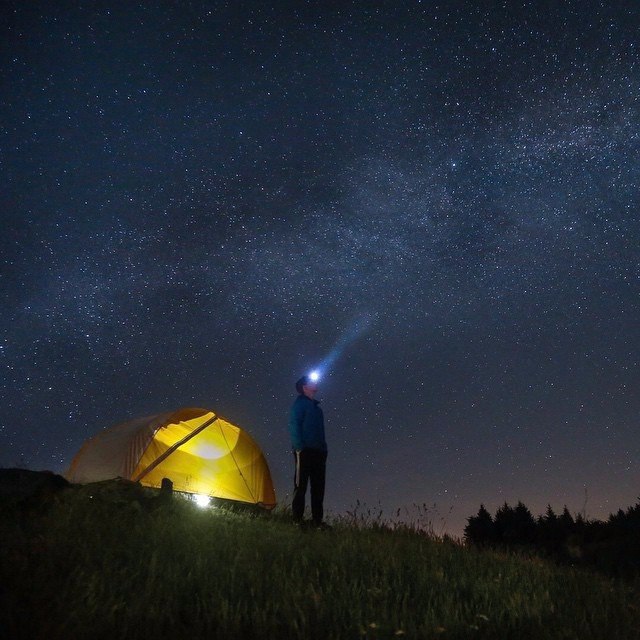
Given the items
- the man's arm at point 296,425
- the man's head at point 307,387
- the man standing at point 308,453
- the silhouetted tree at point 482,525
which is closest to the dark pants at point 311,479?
the man standing at point 308,453

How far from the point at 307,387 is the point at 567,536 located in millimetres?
21447

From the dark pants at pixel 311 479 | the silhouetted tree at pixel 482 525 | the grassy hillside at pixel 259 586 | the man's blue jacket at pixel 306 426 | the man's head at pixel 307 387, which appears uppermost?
the silhouetted tree at pixel 482 525

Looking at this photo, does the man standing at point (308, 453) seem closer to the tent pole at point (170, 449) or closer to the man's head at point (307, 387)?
the man's head at point (307, 387)

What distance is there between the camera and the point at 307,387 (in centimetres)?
973

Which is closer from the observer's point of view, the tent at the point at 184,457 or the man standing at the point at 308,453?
the man standing at the point at 308,453

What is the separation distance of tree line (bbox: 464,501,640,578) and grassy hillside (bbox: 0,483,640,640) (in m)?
2.63

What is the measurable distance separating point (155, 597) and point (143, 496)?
4.18 metres

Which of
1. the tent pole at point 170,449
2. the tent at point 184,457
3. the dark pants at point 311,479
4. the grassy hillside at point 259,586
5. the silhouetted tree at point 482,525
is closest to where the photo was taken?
the grassy hillside at point 259,586

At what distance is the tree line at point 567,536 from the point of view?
10.3 m

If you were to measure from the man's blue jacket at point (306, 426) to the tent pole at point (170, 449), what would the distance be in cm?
437

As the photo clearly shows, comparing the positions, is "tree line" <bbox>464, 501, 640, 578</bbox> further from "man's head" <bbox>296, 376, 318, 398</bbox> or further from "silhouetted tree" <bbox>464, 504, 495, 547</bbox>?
"man's head" <bbox>296, 376, 318, 398</bbox>

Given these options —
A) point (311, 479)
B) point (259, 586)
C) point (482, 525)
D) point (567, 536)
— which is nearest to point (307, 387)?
point (311, 479)

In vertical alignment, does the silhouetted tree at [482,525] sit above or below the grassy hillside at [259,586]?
above

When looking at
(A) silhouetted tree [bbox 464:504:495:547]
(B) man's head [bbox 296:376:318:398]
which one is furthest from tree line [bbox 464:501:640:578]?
(B) man's head [bbox 296:376:318:398]
